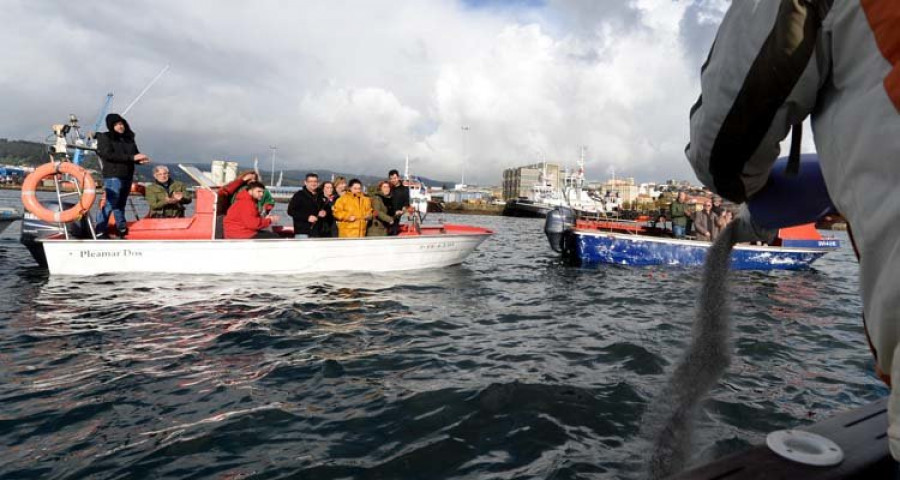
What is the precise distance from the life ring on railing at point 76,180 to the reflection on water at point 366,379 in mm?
1341

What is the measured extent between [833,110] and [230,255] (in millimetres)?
10564

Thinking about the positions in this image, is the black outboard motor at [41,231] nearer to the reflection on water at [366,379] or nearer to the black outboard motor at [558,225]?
the reflection on water at [366,379]

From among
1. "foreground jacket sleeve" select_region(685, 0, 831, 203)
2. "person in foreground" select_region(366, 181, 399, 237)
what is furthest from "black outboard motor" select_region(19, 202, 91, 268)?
"foreground jacket sleeve" select_region(685, 0, 831, 203)

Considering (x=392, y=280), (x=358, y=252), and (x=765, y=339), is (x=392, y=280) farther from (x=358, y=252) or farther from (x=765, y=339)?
(x=765, y=339)

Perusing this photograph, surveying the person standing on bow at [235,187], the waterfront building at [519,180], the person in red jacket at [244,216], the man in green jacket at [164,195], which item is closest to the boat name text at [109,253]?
the man in green jacket at [164,195]

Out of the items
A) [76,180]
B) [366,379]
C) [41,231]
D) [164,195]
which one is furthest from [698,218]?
[41,231]

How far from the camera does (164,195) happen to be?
10852 mm

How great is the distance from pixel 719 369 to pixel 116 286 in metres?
9.67

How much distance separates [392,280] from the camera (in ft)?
34.7

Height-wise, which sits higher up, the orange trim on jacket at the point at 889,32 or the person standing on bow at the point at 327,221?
the orange trim on jacket at the point at 889,32

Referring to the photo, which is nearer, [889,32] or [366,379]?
[889,32]

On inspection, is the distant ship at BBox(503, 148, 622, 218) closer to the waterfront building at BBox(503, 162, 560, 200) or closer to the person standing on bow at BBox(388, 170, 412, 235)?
the person standing on bow at BBox(388, 170, 412, 235)

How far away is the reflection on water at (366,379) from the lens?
11.2 ft

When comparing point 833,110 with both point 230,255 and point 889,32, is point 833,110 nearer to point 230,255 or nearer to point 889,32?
point 889,32
